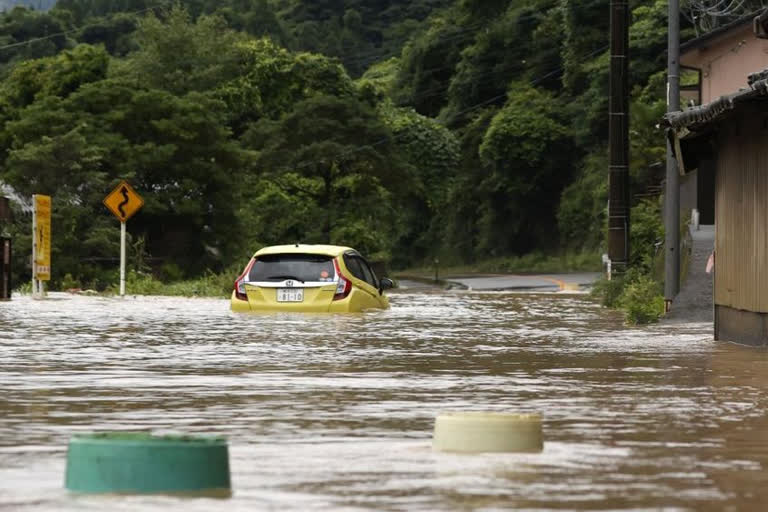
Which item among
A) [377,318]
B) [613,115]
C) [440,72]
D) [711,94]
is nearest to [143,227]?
[711,94]

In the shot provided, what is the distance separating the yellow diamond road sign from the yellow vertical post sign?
5.54 feet

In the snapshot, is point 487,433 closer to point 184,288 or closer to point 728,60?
point 184,288

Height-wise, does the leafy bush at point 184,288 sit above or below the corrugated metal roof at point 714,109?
below

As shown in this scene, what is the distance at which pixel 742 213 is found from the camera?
2012 centimetres

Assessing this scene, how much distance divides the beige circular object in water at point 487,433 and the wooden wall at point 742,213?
33.9 feet

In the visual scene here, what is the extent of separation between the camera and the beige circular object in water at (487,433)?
898 centimetres

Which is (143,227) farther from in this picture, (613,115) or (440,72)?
(440,72)

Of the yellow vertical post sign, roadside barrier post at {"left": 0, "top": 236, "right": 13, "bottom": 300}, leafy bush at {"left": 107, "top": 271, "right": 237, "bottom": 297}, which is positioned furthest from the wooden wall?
leafy bush at {"left": 107, "top": 271, "right": 237, "bottom": 297}

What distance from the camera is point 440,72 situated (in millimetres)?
101375

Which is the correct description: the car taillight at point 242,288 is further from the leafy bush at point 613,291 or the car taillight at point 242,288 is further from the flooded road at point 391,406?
the leafy bush at point 613,291

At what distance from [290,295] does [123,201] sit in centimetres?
1182

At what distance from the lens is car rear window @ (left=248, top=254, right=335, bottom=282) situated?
26.2 m

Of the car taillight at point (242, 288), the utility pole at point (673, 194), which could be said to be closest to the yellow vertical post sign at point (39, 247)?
the car taillight at point (242, 288)

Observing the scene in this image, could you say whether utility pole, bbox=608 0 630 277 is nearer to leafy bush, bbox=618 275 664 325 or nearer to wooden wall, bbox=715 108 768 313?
leafy bush, bbox=618 275 664 325
